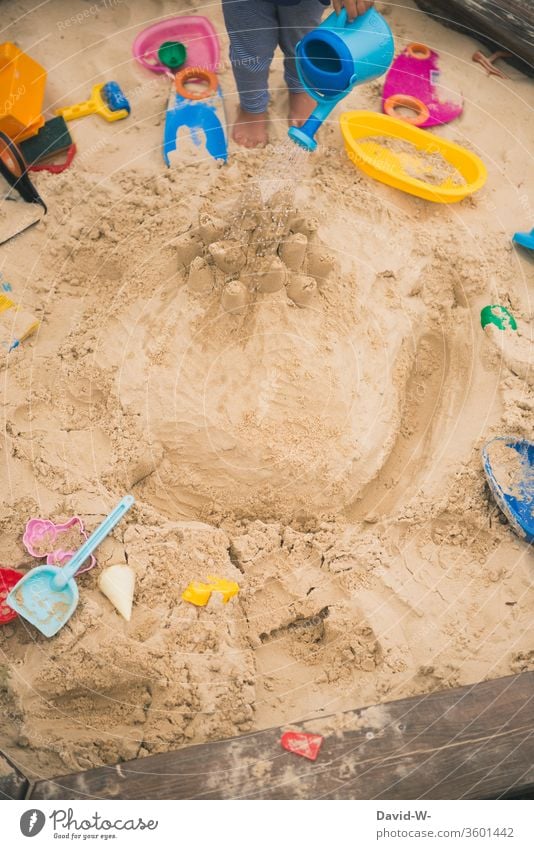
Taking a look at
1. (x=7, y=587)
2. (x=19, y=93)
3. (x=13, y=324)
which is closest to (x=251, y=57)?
(x=19, y=93)

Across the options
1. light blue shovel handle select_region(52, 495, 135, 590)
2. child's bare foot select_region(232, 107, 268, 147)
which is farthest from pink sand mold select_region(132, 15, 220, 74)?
light blue shovel handle select_region(52, 495, 135, 590)

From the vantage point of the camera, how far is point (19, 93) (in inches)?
123

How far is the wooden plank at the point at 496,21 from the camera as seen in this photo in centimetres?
340

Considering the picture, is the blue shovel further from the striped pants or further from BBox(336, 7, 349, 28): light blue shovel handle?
the striped pants

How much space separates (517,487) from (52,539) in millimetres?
1450

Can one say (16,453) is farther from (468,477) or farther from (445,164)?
(445,164)

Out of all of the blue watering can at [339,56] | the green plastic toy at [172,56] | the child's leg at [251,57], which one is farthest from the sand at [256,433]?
the blue watering can at [339,56]

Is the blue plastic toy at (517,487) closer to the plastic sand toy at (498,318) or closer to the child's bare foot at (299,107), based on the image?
the plastic sand toy at (498,318)

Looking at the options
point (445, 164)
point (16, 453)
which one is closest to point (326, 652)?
point (16, 453)

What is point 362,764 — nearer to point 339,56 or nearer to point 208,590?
point 208,590

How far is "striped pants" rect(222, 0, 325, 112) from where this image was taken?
287 cm

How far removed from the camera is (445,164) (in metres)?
3.20

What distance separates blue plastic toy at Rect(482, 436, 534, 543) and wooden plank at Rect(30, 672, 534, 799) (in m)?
0.67
